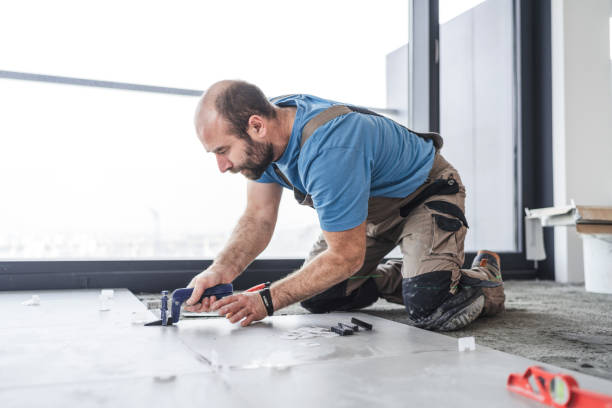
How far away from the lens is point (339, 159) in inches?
48.3

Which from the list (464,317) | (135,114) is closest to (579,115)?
(464,317)

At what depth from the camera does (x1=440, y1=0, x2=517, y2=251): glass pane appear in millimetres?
3334

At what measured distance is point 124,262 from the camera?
7.70 feet

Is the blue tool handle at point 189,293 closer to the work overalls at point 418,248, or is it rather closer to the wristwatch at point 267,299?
the wristwatch at point 267,299

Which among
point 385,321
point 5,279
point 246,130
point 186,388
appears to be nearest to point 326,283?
point 385,321

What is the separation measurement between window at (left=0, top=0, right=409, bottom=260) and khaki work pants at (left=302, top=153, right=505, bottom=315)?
0.91 metres

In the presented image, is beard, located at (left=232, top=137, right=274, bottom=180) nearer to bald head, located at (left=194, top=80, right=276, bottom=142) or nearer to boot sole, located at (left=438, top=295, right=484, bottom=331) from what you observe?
bald head, located at (left=194, top=80, right=276, bottom=142)

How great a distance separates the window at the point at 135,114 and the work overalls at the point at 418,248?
0.93 m

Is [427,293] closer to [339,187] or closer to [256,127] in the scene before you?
[339,187]

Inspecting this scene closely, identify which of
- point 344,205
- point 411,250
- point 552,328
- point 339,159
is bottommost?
point 552,328

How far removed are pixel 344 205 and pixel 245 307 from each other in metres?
0.38

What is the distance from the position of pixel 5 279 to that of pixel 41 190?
0.45 metres

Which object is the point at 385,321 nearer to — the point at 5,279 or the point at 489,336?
the point at 489,336

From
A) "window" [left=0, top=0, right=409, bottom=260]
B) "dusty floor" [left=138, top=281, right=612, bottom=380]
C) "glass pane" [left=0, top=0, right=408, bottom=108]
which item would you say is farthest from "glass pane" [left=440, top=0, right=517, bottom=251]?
"dusty floor" [left=138, top=281, right=612, bottom=380]
